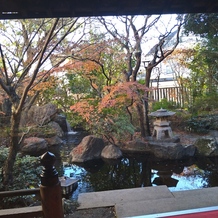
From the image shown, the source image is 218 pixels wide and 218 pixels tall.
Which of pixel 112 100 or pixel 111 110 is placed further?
pixel 111 110

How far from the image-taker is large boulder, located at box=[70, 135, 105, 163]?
203 inches

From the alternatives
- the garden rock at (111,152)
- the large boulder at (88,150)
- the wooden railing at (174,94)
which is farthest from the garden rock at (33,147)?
the wooden railing at (174,94)

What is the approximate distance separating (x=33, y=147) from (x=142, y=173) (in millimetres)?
2869

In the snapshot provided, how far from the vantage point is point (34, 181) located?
3.40 meters

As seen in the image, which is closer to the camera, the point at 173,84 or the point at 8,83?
the point at 8,83

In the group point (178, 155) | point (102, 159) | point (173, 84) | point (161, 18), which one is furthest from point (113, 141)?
point (173, 84)

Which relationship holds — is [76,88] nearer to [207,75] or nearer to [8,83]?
[8,83]

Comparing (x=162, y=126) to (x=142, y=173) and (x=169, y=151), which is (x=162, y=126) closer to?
(x=169, y=151)

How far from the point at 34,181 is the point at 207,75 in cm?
670

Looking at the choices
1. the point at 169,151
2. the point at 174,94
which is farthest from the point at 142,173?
the point at 174,94

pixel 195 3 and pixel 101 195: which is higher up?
pixel 195 3

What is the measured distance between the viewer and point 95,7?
1.92 m

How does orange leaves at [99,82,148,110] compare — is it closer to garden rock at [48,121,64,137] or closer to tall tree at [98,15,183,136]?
tall tree at [98,15,183,136]

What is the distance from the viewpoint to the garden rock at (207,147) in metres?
5.02
